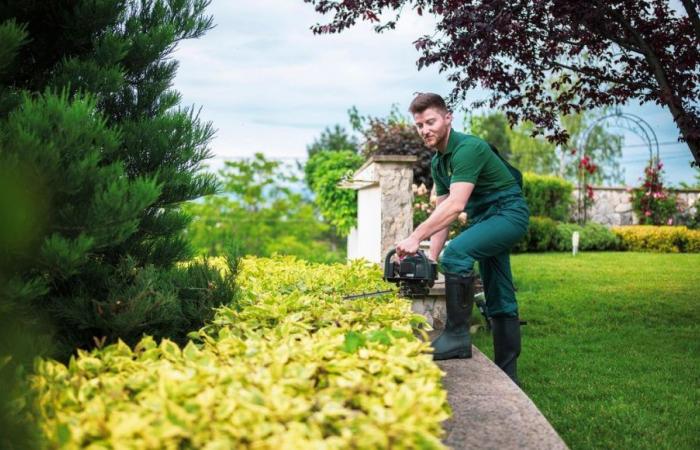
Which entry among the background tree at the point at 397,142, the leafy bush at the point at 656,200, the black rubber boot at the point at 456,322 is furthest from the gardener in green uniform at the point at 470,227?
the leafy bush at the point at 656,200

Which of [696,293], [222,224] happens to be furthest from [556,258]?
[222,224]

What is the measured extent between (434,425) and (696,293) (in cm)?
869

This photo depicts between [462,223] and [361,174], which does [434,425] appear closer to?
[361,174]

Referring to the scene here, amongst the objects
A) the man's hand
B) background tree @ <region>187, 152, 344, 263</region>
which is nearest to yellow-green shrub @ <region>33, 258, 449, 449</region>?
the man's hand

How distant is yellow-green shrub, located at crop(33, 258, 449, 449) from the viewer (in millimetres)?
1829

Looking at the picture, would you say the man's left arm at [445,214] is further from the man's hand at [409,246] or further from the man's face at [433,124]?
the man's face at [433,124]

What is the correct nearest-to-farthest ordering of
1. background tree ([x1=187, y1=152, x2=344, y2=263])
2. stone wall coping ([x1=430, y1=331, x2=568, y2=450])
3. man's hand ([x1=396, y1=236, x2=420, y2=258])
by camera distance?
→ stone wall coping ([x1=430, y1=331, x2=568, y2=450]) < man's hand ([x1=396, y1=236, x2=420, y2=258]) < background tree ([x1=187, y1=152, x2=344, y2=263])

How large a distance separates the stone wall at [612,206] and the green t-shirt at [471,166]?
16.6 meters

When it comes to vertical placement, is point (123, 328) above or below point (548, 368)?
above

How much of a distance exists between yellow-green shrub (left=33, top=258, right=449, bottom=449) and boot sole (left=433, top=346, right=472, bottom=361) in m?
0.89

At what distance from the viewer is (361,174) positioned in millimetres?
8148

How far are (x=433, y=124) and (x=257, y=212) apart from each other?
1131 centimetres

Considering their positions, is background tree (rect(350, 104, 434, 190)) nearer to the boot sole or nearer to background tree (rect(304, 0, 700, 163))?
background tree (rect(304, 0, 700, 163))

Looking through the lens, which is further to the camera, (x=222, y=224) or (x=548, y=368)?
(x=222, y=224)
